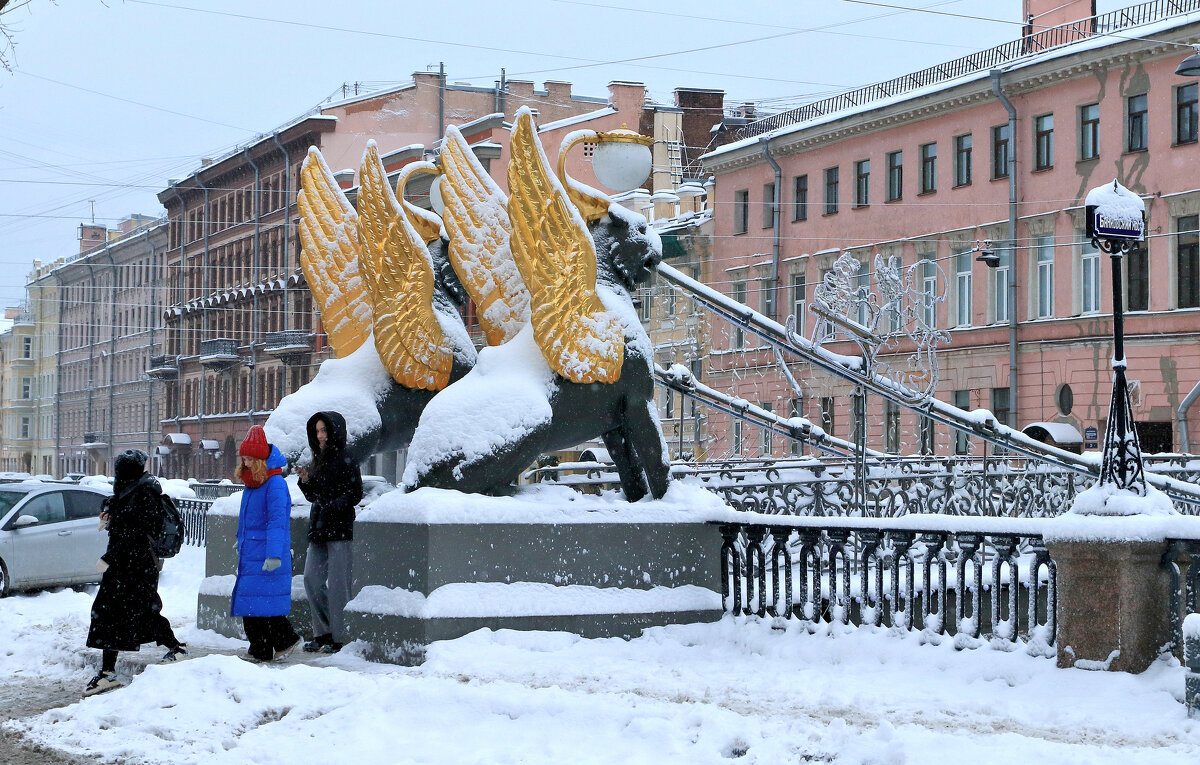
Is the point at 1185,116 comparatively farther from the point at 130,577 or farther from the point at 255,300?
the point at 255,300

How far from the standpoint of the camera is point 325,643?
34.6ft

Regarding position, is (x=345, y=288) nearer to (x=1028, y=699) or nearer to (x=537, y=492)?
(x=537, y=492)

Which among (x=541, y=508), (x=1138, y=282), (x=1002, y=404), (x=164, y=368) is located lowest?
(x=541, y=508)

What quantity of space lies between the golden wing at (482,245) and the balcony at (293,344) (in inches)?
1782

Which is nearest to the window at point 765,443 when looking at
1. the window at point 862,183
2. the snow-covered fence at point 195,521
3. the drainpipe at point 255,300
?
the window at point 862,183

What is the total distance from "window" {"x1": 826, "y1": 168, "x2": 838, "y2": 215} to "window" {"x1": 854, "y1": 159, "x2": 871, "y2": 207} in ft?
2.39

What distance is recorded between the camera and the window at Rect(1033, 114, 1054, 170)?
33844 mm

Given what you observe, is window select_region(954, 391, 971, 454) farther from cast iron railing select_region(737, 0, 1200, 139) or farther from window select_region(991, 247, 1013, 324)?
cast iron railing select_region(737, 0, 1200, 139)

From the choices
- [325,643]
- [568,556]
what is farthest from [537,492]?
[325,643]

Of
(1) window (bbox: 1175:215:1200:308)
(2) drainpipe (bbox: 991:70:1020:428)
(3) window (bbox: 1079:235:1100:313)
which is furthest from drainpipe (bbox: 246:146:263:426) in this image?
(1) window (bbox: 1175:215:1200:308)

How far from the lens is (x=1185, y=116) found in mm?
31094

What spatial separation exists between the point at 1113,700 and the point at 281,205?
53031mm

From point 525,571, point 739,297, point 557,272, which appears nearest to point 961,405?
point 739,297

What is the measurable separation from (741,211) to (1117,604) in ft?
119
